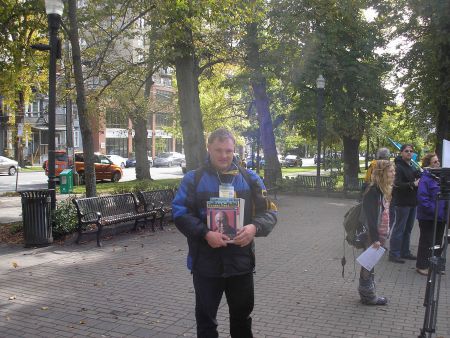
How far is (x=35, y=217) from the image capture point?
28.7 feet

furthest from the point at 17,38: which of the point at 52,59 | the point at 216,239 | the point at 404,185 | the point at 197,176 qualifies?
the point at 216,239

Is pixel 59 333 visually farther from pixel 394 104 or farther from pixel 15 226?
pixel 394 104

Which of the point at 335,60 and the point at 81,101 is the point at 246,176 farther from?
the point at 335,60

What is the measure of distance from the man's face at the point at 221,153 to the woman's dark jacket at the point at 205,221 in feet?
0.18

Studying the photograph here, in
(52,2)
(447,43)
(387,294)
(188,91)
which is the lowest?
(387,294)

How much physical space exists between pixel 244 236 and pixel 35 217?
6549mm

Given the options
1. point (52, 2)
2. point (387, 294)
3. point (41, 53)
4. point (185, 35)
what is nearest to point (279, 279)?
point (387, 294)

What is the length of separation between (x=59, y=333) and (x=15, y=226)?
6.00m

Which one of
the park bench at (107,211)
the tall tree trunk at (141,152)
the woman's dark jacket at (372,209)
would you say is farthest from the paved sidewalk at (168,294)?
the tall tree trunk at (141,152)

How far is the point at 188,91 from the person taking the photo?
15.2m

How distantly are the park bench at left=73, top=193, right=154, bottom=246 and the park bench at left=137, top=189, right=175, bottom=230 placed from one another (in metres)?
0.21

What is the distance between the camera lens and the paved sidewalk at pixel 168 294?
479 centimetres

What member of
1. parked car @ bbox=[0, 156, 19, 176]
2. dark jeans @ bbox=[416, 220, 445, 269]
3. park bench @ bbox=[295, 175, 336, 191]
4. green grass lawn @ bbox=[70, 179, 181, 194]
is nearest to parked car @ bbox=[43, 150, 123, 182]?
green grass lawn @ bbox=[70, 179, 181, 194]

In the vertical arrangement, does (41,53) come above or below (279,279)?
above
